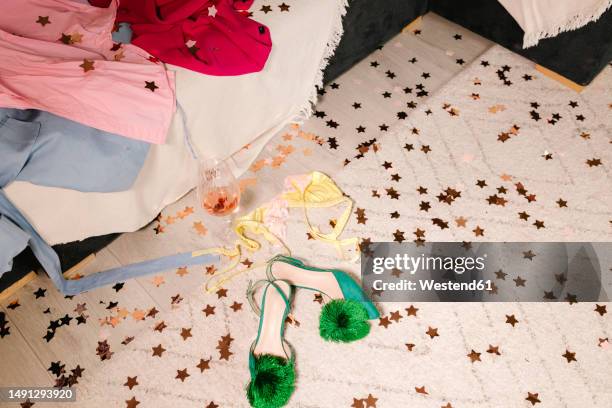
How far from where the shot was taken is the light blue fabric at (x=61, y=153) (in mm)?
1471

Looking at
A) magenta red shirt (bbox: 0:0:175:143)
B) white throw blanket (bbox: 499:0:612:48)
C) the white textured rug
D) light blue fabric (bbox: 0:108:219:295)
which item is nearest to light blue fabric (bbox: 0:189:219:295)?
light blue fabric (bbox: 0:108:219:295)


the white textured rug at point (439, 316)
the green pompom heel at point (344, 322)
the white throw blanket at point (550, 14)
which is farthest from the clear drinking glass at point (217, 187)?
the white throw blanket at point (550, 14)

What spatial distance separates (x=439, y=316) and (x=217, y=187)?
93cm

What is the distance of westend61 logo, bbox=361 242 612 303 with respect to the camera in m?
1.84

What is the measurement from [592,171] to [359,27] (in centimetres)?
122

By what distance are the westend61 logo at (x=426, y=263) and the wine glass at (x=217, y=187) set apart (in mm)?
612

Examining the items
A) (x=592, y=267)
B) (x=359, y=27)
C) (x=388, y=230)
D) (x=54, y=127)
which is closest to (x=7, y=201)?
(x=54, y=127)

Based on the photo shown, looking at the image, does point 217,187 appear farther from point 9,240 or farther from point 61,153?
point 9,240

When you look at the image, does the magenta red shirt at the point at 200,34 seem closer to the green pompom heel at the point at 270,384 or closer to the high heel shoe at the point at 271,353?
the high heel shoe at the point at 271,353

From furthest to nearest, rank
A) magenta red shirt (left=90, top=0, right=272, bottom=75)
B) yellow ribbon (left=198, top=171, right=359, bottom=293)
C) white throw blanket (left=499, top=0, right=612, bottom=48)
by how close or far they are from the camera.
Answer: white throw blanket (left=499, top=0, right=612, bottom=48)
yellow ribbon (left=198, top=171, right=359, bottom=293)
magenta red shirt (left=90, top=0, right=272, bottom=75)

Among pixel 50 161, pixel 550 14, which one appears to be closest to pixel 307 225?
pixel 50 161

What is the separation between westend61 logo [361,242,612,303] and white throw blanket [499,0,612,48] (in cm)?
98

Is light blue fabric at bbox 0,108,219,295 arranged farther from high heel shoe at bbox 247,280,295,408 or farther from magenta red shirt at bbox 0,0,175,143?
high heel shoe at bbox 247,280,295,408

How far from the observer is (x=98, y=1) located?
6.30 ft
